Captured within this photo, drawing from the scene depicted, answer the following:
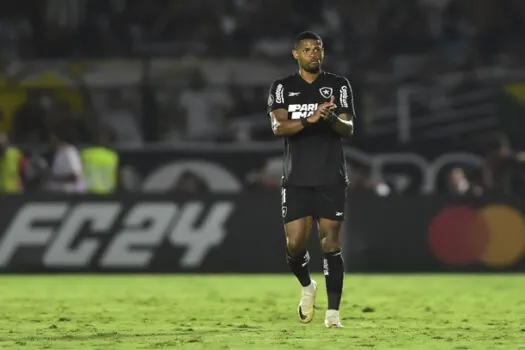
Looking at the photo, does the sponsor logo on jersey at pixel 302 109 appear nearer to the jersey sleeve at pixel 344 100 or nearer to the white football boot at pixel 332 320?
the jersey sleeve at pixel 344 100

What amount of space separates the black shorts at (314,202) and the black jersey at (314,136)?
6cm

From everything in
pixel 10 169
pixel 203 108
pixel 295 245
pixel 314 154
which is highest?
pixel 203 108

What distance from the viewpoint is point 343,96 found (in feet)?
29.1

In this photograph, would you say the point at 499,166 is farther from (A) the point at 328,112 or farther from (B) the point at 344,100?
(A) the point at 328,112

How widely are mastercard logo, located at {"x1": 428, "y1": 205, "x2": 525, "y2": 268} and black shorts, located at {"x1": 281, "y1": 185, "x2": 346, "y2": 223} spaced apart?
7823 millimetres

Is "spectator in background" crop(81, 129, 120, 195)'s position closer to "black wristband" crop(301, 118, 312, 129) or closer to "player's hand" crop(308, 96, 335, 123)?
"black wristband" crop(301, 118, 312, 129)

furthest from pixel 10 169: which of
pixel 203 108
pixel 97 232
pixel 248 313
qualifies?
pixel 248 313

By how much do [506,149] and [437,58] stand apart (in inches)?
155

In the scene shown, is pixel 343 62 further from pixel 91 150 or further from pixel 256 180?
pixel 91 150

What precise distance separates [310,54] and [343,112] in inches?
18.0

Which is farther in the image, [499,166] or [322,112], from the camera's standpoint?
[499,166]

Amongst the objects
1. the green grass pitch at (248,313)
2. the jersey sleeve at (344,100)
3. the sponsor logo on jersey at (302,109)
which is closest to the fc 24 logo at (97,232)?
the green grass pitch at (248,313)

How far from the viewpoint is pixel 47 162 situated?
62.5ft

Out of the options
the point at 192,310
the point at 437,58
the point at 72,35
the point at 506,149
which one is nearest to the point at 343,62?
the point at 437,58
